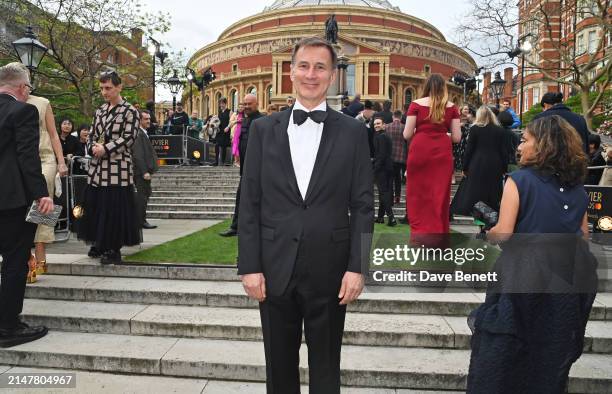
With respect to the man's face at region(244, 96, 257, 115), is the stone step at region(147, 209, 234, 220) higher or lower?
lower

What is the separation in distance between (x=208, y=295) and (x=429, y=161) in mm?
3103

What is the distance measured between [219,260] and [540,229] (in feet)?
14.4

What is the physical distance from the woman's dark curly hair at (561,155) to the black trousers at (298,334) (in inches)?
56.3

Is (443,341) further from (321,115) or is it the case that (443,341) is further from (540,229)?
(321,115)

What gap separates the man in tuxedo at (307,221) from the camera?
2.36 meters

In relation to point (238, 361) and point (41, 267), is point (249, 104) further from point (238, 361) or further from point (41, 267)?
point (238, 361)

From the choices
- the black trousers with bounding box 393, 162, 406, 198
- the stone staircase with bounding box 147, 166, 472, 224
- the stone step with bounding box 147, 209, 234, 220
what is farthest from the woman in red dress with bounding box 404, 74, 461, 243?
the stone step with bounding box 147, 209, 234, 220

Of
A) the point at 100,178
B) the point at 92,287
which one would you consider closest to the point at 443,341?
the point at 92,287

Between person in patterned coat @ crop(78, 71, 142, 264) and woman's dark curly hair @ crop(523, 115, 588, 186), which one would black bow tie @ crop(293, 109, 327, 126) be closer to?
woman's dark curly hair @ crop(523, 115, 588, 186)

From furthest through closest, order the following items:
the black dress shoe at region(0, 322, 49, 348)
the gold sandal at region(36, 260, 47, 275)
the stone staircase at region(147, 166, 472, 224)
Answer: the stone staircase at region(147, 166, 472, 224)
the gold sandal at region(36, 260, 47, 275)
the black dress shoe at region(0, 322, 49, 348)

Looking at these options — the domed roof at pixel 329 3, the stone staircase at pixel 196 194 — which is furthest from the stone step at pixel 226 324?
the domed roof at pixel 329 3

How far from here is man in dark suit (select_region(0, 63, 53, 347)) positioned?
4098mm

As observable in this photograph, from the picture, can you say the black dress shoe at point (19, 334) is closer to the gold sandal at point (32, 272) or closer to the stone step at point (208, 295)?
the stone step at point (208, 295)

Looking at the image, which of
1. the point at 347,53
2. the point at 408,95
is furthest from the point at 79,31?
the point at 408,95
